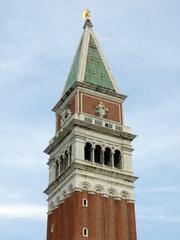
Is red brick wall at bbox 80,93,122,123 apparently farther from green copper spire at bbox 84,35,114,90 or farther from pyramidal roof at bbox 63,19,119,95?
green copper spire at bbox 84,35,114,90

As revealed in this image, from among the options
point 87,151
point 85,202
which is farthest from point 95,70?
point 85,202

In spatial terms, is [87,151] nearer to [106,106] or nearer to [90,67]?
[106,106]

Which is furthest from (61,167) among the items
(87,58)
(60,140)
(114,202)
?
(87,58)

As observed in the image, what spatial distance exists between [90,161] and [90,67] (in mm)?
17579

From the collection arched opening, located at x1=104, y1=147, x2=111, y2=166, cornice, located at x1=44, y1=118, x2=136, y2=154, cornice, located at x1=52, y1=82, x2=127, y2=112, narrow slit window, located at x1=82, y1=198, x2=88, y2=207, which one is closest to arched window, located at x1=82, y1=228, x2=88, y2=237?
narrow slit window, located at x1=82, y1=198, x2=88, y2=207

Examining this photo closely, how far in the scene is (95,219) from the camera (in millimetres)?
66625

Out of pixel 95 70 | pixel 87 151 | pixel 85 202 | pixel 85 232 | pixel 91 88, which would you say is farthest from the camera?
pixel 95 70

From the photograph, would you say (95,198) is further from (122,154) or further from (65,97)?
(65,97)

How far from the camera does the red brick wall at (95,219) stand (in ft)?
215

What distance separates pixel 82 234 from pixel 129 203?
29.9 ft

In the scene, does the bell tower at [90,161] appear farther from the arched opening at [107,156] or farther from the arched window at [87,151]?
the arched window at [87,151]

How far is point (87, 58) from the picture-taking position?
83125mm

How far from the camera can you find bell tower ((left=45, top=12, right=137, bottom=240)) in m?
67.2

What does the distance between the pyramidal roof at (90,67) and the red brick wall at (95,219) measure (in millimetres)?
18945
